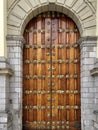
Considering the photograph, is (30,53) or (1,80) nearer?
(1,80)

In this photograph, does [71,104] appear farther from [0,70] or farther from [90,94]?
[0,70]

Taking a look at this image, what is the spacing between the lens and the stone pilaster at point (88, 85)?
247 inches

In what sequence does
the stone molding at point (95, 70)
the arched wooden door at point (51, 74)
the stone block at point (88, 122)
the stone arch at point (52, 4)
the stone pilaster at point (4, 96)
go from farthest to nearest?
the arched wooden door at point (51, 74)
the stone arch at point (52, 4)
the stone block at point (88, 122)
the stone molding at point (95, 70)
the stone pilaster at point (4, 96)

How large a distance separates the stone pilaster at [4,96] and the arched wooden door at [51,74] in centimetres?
76

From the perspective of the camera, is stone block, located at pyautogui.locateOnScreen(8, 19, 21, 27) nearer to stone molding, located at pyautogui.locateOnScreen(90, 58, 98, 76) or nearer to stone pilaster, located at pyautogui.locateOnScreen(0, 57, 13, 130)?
stone pilaster, located at pyautogui.locateOnScreen(0, 57, 13, 130)

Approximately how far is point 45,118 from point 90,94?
128 centimetres

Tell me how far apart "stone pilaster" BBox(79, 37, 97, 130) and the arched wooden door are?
1.18 feet

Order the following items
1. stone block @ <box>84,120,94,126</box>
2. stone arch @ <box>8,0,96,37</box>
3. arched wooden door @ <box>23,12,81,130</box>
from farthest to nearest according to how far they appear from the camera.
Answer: arched wooden door @ <box>23,12,81,130</box>, stone arch @ <box>8,0,96,37</box>, stone block @ <box>84,120,94,126</box>

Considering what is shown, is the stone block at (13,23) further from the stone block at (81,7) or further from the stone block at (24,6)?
the stone block at (81,7)

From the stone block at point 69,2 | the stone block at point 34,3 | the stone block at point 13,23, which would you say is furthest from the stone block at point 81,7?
the stone block at point 13,23

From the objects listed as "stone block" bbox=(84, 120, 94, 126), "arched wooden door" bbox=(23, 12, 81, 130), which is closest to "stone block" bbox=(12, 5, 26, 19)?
"arched wooden door" bbox=(23, 12, 81, 130)

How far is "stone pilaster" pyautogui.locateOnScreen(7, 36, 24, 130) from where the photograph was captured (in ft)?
20.7

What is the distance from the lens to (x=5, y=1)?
20.3ft

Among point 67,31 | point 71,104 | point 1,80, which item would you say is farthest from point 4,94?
point 67,31
